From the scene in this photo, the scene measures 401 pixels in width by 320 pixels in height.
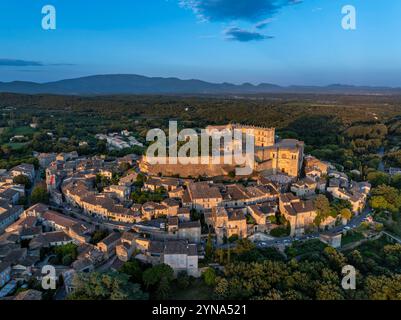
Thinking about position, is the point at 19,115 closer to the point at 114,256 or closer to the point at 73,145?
the point at 73,145

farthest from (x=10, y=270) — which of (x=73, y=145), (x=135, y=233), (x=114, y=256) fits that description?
(x=73, y=145)

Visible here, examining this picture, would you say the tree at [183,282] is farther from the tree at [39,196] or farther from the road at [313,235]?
the tree at [39,196]

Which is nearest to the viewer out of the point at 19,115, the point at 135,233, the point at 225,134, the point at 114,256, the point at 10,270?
the point at 10,270

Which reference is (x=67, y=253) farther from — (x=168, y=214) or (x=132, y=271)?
(x=168, y=214)

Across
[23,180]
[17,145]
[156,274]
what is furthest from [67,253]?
[17,145]

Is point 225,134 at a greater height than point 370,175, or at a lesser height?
greater

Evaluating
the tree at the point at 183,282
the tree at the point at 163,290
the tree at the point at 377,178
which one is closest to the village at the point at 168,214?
the tree at the point at 183,282

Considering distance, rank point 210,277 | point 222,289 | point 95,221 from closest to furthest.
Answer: point 222,289 < point 210,277 < point 95,221
